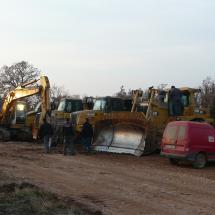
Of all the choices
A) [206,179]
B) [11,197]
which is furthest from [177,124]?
[11,197]

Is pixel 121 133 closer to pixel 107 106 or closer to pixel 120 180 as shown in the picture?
pixel 107 106

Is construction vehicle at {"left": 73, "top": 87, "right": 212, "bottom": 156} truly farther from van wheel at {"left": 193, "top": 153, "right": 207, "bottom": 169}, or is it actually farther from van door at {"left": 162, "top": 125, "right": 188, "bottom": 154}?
van wheel at {"left": 193, "top": 153, "right": 207, "bottom": 169}

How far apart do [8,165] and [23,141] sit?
42.8 feet

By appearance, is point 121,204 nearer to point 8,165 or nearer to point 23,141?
point 8,165

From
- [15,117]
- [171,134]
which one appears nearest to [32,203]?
[171,134]

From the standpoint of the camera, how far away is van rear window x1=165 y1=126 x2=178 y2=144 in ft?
64.0

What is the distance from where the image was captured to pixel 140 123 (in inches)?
886

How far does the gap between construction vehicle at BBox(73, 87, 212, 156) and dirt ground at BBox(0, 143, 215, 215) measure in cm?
84

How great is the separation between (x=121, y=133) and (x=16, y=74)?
47.5m

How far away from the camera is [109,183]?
14352 mm

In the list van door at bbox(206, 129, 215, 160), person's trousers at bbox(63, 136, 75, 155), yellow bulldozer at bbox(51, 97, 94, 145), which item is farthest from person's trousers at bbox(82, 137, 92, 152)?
van door at bbox(206, 129, 215, 160)

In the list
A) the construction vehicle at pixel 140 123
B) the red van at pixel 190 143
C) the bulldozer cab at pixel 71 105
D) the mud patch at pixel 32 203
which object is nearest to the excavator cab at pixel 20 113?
the bulldozer cab at pixel 71 105

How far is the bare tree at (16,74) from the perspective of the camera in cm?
6819

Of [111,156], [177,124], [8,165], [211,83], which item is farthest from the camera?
[211,83]
